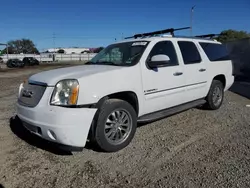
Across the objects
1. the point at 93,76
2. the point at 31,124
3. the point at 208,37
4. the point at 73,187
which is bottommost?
the point at 73,187

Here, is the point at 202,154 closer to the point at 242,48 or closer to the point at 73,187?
the point at 73,187

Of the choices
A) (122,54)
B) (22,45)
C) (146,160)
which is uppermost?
(22,45)

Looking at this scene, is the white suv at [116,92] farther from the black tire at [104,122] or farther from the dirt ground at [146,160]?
the dirt ground at [146,160]

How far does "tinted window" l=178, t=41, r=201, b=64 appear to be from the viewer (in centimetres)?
533

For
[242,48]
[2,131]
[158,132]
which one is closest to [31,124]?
[2,131]

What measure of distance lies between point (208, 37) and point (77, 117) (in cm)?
506

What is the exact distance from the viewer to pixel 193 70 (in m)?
5.42

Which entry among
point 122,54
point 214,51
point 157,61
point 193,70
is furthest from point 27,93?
point 214,51

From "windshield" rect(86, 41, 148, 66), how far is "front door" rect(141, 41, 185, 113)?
0.19 m

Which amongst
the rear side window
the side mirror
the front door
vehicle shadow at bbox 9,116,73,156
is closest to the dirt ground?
vehicle shadow at bbox 9,116,73,156

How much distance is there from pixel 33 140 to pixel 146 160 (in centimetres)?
213

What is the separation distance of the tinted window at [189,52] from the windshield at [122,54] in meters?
1.01

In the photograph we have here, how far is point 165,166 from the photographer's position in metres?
3.55

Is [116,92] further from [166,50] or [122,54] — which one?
[166,50]
